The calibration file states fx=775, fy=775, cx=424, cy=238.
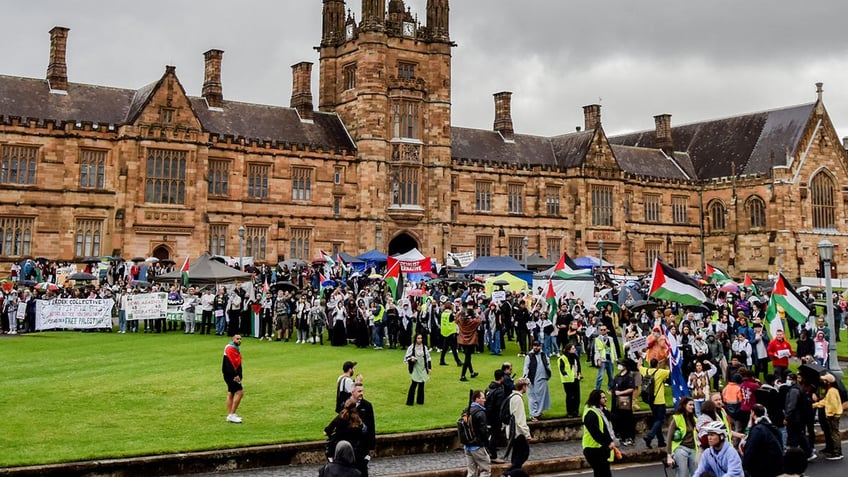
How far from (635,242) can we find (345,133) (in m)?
25.2

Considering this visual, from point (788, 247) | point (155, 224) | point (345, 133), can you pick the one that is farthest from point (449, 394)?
point (788, 247)

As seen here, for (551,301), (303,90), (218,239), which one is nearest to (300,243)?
(218,239)

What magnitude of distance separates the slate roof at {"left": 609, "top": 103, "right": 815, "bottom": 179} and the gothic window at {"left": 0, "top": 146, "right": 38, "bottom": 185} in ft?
168

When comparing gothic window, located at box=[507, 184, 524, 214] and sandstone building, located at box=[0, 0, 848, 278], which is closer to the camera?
sandstone building, located at box=[0, 0, 848, 278]

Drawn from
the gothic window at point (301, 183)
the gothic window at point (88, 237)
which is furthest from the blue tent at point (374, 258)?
the gothic window at point (88, 237)

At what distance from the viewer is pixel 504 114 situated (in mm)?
62062

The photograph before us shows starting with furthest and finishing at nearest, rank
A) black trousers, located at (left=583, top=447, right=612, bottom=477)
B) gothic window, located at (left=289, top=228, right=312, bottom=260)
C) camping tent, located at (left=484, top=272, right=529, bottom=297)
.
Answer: gothic window, located at (left=289, top=228, right=312, bottom=260) → camping tent, located at (left=484, top=272, right=529, bottom=297) → black trousers, located at (left=583, top=447, right=612, bottom=477)

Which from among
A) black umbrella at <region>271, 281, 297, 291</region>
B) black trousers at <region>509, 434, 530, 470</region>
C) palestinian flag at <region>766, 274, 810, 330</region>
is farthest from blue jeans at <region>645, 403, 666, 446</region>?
black umbrella at <region>271, 281, 297, 291</region>

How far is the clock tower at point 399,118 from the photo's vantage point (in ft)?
168

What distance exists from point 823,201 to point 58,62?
58194 millimetres

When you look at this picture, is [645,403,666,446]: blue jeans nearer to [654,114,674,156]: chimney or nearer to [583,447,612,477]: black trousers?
[583,447,612,477]: black trousers

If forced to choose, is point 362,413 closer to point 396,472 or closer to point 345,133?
point 396,472

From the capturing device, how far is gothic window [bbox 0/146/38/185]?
41.2m

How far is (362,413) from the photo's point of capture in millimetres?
11555
